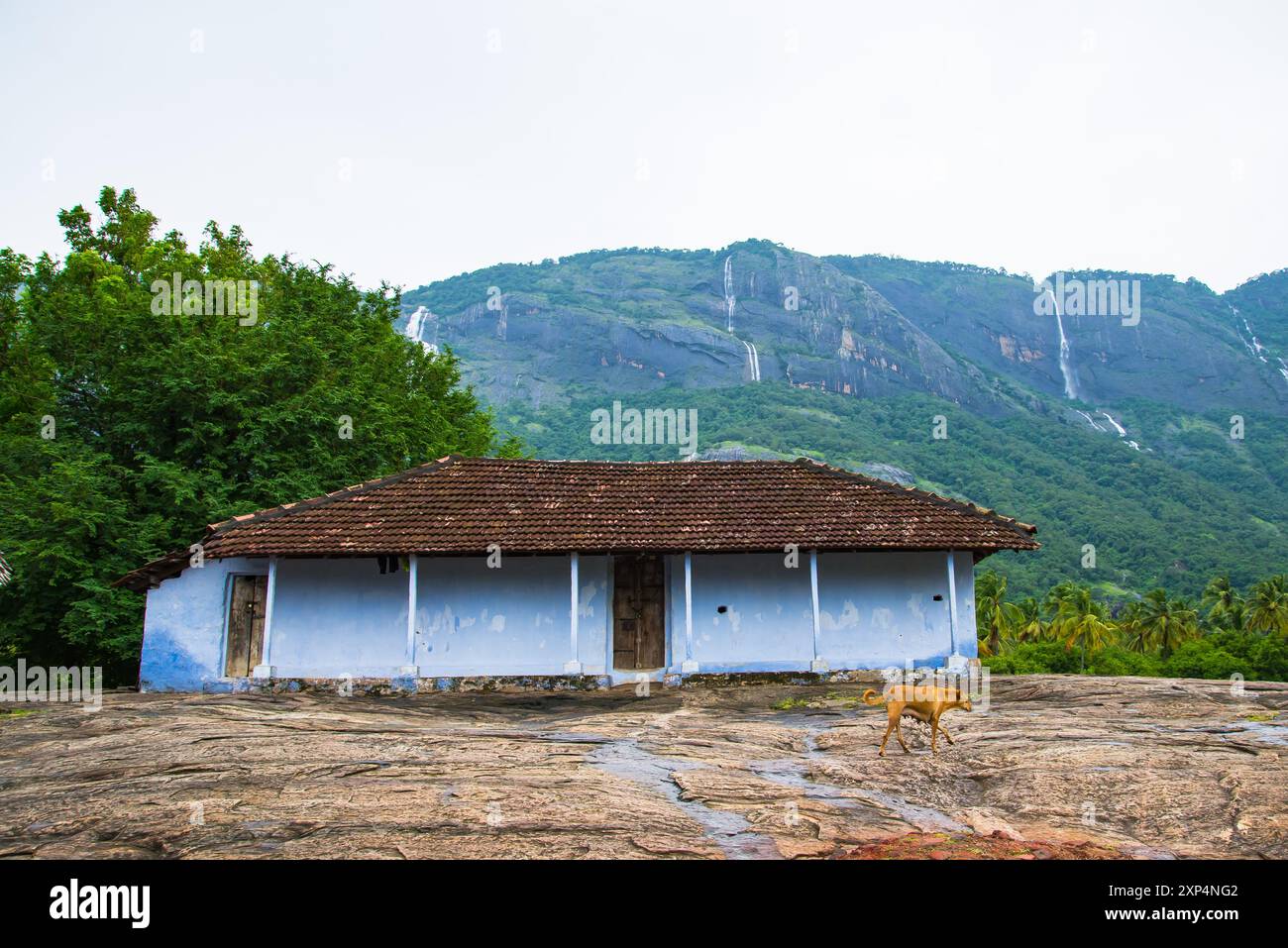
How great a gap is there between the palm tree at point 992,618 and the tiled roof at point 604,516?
3463 centimetres

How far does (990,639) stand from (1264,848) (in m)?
48.8

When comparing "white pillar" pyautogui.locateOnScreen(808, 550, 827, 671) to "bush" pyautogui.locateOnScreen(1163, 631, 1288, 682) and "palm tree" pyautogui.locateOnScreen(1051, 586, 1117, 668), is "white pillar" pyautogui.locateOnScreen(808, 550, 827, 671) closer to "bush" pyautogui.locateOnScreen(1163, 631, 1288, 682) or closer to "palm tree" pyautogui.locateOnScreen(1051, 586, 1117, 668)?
"bush" pyautogui.locateOnScreen(1163, 631, 1288, 682)

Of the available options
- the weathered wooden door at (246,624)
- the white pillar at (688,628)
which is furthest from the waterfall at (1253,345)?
the weathered wooden door at (246,624)

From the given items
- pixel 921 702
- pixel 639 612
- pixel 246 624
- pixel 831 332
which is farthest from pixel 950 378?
pixel 921 702

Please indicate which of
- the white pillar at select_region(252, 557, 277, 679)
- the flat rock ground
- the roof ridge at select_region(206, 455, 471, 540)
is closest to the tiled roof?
the roof ridge at select_region(206, 455, 471, 540)

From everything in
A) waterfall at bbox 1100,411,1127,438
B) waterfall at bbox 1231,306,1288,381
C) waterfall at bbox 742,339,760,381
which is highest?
waterfall at bbox 1231,306,1288,381

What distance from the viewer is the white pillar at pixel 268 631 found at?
17.4m

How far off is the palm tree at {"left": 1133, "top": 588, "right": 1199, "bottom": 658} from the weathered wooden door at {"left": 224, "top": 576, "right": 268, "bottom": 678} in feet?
147

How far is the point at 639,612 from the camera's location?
62.4ft

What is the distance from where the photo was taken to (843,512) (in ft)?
62.6

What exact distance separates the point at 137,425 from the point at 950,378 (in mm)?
126108

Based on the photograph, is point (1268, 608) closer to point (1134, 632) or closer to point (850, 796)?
point (1134, 632)

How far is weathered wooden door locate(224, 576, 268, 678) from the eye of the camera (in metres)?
17.8

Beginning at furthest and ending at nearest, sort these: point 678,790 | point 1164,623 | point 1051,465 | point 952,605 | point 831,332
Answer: point 831,332 < point 1051,465 < point 1164,623 < point 952,605 < point 678,790
